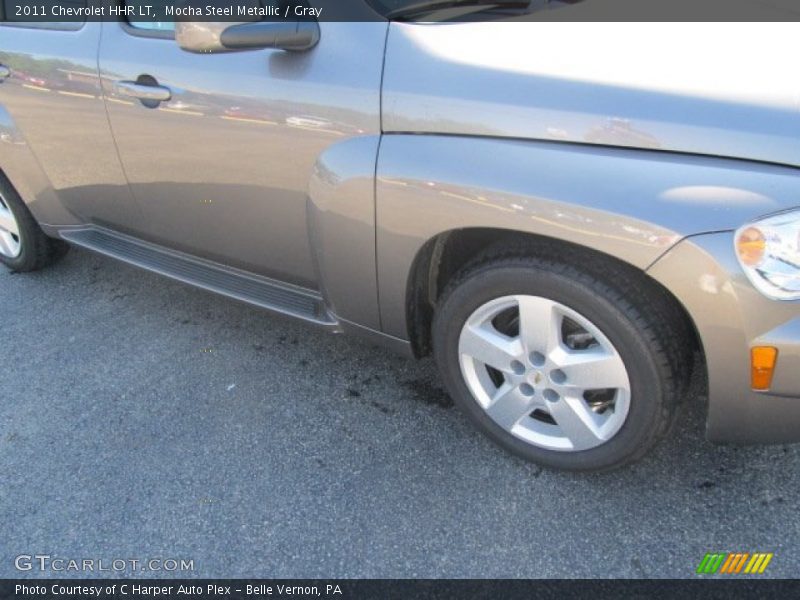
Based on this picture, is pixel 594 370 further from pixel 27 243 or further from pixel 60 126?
pixel 27 243

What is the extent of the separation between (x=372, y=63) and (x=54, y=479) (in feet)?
5.87

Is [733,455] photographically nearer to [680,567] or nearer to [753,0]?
[680,567]

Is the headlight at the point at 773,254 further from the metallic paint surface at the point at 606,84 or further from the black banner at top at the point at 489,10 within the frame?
the black banner at top at the point at 489,10

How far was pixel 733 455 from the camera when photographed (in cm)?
216

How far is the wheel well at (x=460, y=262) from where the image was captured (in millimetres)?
1767

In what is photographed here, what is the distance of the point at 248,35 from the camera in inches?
78.2

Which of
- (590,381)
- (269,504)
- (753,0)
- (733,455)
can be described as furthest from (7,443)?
(753,0)

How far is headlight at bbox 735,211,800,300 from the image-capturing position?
1.47 m

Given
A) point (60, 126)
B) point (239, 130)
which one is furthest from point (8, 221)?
point (239, 130)

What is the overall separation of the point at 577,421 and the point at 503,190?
2.49 ft

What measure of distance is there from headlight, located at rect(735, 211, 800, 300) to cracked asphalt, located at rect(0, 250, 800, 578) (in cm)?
82
